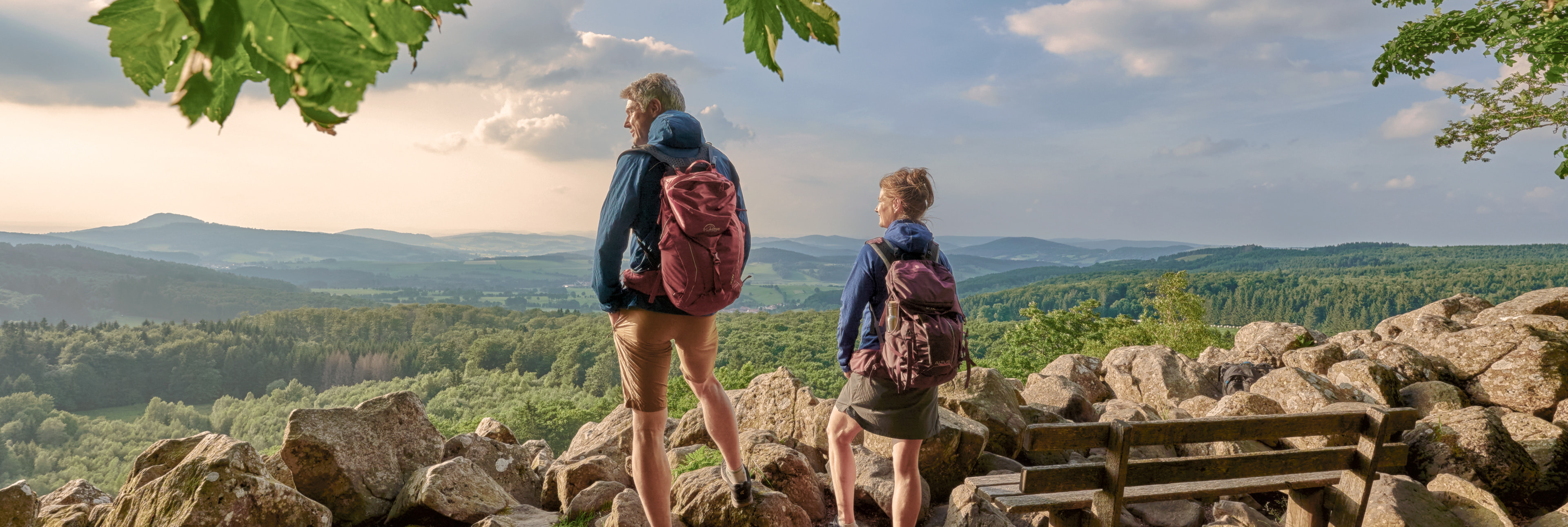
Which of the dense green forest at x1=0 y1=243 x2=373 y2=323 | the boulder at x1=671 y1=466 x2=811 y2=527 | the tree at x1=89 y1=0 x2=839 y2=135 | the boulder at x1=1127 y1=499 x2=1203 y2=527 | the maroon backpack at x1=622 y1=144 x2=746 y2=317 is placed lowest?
the dense green forest at x1=0 y1=243 x2=373 y2=323

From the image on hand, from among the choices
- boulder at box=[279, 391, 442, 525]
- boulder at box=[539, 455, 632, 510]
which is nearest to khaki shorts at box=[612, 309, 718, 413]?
boulder at box=[539, 455, 632, 510]

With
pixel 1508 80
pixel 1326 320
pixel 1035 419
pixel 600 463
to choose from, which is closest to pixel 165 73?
pixel 600 463

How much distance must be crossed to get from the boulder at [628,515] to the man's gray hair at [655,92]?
2.09 meters

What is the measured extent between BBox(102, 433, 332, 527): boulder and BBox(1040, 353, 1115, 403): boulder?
7.79m

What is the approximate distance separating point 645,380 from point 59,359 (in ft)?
377

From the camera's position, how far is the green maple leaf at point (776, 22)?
51.7 inches

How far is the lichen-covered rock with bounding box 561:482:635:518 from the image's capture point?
4148 millimetres

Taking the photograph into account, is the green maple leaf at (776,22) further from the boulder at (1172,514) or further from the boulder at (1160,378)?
the boulder at (1160,378)

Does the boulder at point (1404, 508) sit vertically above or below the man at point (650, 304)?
below

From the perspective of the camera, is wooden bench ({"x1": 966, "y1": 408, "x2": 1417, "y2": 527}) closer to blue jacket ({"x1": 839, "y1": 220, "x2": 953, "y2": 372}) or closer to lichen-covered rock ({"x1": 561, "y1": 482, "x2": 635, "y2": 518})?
blue jacket ({"x1": 839, "y1": 220, "x2": 953, "y2": 372})

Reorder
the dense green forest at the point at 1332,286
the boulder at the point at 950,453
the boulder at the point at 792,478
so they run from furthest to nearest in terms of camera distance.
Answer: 1. the dense green forest at the point at 1332,286
2. the boulder at the point at 950,453
3. the boulder at the point at 792,478

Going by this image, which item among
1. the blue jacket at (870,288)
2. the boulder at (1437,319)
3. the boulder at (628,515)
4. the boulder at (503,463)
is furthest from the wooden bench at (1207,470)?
the boulder at (1437,319)

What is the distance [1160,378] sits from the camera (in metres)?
8.41

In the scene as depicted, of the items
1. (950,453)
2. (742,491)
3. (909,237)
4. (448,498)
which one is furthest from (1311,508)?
(448,498)
